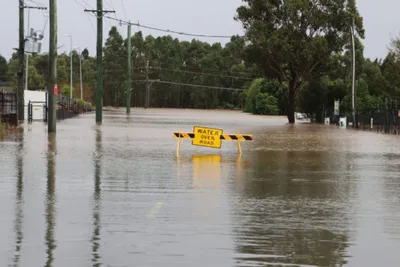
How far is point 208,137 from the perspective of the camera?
23672 mm

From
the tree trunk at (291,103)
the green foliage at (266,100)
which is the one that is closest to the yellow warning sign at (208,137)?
the tree trunk at (291,103)

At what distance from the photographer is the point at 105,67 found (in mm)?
164875

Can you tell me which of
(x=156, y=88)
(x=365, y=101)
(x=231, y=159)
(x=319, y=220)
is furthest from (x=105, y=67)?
(x=319, y=220)

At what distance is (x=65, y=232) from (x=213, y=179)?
22.9ft

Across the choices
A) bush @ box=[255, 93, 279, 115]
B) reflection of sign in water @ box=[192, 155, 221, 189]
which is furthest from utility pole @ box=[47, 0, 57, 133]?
bush @ box=[255, 93, 279, 115]

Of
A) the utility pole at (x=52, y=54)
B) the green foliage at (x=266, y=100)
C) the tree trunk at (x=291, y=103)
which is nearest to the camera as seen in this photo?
the utility pole at (x=52, y=54)

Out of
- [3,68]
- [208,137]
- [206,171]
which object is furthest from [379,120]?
[3,68]

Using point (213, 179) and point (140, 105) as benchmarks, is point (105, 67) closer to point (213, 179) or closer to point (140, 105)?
point (140, 105)

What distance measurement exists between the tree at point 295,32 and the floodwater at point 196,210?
38.8 metres

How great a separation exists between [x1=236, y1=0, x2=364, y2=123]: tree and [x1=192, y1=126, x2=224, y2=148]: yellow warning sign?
3649cm

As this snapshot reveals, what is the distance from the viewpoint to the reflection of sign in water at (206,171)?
50.4ft

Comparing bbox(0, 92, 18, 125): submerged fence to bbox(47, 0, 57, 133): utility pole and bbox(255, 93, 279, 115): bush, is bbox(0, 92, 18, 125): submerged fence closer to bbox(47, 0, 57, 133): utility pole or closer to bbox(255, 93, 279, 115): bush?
bbox(47, 0, 57, 133): utility pole

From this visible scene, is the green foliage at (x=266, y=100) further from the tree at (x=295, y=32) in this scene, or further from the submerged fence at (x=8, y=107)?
the submerged fence at (x=8, y=107)

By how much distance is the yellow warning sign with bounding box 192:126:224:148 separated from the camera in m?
23.3
